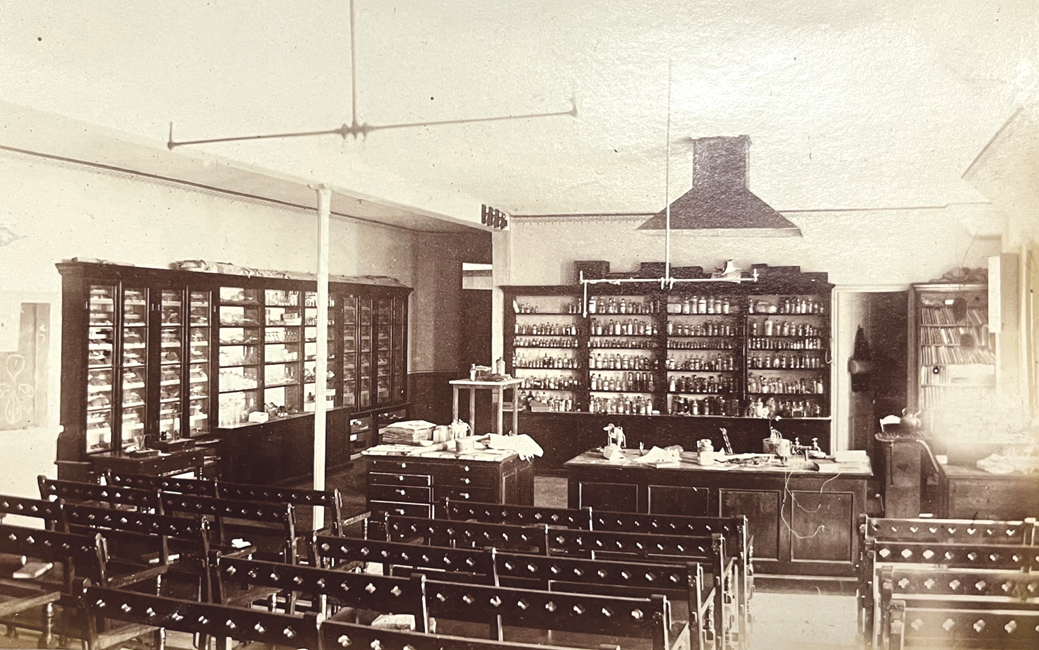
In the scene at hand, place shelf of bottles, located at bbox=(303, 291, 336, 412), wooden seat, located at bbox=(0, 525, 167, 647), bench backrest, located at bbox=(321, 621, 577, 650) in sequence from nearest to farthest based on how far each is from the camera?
bench backrest, located at bbox=(321, 621, 577, 650) → wooden seat, located at bbox=(0, 525, 167, 647) → shelf of bottles, located at bbox=(303, 291, 336, 412)

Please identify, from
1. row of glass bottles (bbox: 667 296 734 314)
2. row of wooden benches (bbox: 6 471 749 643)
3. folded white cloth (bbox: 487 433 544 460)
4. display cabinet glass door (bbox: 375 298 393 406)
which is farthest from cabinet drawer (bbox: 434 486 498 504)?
display cabinet glass door (bbox: 375 298 393 406)

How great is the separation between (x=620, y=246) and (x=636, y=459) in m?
4.15

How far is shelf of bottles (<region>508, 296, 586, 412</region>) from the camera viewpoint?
32.0ft

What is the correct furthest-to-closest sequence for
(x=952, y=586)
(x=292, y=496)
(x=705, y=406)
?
(x=705, y=406) → (x=292, y=496) → (x=952, y=586)

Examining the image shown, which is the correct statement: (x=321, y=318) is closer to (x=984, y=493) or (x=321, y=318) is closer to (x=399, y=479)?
(x=399, y=479)

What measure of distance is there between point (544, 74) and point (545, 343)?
221 inches

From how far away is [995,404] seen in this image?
5.58 m

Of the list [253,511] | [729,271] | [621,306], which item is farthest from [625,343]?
[253,511]

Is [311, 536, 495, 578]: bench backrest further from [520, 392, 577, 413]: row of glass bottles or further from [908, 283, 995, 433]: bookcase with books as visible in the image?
[908, 283, 995, 433]: bookcase with books

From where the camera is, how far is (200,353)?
26.5 ft

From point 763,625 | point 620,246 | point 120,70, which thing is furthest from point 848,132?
point 120,70

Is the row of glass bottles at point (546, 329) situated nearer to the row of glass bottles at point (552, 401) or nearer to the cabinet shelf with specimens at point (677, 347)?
the cabinet shelf with specimens at point (677, 347)

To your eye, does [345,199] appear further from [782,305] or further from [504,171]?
[782,305]

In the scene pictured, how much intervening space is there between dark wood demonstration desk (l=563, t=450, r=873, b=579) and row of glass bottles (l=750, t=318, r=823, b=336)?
10.6 feet
